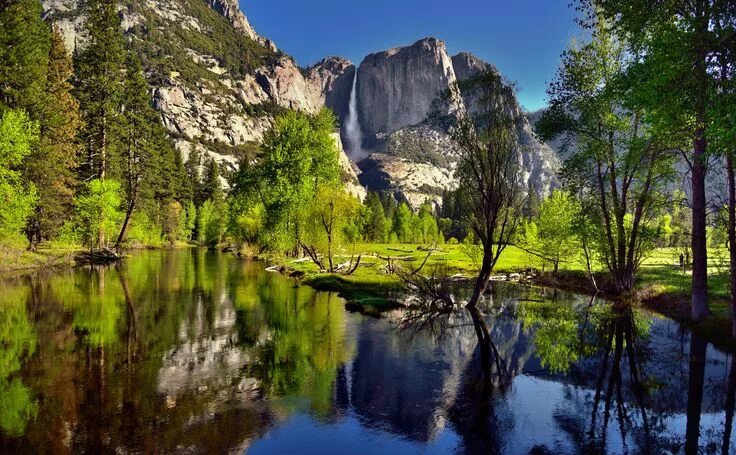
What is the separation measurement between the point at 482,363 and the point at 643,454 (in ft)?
28.5

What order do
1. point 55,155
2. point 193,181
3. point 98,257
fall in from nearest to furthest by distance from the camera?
point 55,155
point 98,257
point 193,181

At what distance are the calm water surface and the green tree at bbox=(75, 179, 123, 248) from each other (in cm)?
2935

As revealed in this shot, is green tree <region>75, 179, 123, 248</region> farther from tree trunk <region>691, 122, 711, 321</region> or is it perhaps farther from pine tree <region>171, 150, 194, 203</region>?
pine tree <region>171, 150, 194, 203</region>

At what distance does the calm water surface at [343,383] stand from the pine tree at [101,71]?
39.2m

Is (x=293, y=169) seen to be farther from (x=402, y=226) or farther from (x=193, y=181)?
(x=193, y=181)

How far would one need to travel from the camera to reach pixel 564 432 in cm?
1279

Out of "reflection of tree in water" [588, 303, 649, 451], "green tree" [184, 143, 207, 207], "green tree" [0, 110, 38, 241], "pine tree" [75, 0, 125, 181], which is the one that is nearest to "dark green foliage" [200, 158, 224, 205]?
"green tree" [184, 143, 207, 207]

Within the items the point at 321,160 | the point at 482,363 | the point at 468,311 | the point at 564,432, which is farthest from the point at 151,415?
the point at 321,160

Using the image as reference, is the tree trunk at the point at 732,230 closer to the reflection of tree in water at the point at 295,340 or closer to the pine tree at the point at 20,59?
the reflection of tree in water at the point at 295,340

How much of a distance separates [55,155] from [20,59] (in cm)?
1017

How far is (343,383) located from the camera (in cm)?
1661

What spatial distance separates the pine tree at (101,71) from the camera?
2411 inches

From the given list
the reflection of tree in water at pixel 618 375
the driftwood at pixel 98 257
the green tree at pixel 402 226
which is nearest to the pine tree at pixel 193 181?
the green tree at pixel 402 226

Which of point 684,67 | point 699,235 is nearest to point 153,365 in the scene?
point 684,67
